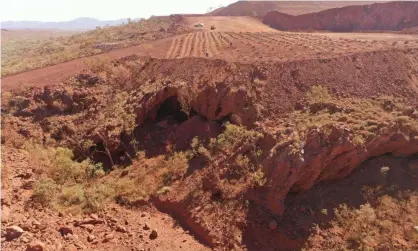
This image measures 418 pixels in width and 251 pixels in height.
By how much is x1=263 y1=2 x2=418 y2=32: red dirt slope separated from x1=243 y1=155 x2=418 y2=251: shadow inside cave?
73.7 feet

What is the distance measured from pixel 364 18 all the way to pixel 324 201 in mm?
26848

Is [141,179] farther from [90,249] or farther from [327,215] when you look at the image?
[327,215]

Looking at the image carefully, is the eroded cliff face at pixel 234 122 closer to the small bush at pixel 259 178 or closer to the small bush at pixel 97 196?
the small bush at pixel 259 178

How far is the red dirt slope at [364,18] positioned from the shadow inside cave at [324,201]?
2246cm

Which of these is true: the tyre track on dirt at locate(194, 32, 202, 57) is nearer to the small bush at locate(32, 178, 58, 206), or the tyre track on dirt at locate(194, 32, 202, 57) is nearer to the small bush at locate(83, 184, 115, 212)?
the small bush at locate(83, 184, 115, 212)

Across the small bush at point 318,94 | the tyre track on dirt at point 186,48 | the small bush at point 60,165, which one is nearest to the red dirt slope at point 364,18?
the tyre track on dirt at point 186,48

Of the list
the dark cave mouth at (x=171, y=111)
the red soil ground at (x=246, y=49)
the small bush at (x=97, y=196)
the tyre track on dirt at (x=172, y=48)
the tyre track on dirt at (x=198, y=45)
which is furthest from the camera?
the tyre track on dirt at (x=172, y=48)

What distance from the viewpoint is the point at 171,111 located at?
1900 cm

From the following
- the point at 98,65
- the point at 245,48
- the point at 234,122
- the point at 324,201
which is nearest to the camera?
the point at 324,201

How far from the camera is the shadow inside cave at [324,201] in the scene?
11023 mm

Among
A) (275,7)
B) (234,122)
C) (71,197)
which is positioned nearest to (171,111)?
(234,122)

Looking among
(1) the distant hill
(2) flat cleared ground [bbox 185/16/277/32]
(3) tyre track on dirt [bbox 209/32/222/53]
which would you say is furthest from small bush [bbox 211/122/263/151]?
(1) the distant hill

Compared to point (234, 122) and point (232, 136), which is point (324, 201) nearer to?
point (232, 136)

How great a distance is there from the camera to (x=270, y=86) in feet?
51.9
